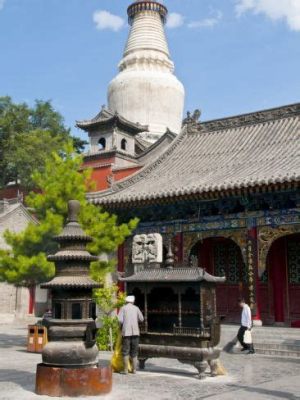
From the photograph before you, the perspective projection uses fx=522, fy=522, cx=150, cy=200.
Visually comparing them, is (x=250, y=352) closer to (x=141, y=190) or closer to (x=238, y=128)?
(x=141, y=190)

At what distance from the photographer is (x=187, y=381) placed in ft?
31.0

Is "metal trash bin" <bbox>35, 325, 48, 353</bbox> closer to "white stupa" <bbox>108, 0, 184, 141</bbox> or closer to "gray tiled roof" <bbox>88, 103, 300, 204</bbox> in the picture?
"gray tiled roof" <bbox>88, 103, 300, 204</bbox>

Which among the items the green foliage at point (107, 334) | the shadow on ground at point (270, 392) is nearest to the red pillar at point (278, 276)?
the green foliage at point (107, 334)

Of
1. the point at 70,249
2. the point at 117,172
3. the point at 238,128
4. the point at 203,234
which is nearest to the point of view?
the point at 70,249

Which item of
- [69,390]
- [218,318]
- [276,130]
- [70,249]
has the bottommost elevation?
[69,390]

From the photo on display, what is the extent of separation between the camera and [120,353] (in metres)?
10.5

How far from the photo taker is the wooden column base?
7914 mm

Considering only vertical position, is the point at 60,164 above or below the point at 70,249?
above

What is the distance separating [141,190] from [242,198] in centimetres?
390

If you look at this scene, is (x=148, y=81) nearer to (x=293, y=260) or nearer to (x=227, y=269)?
(x=227, y=269)

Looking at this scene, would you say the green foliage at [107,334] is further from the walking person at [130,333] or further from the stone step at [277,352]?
the walking person at [130,333]

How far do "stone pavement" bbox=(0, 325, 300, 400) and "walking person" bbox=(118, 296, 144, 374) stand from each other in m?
0.35

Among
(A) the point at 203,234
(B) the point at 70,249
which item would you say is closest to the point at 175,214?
(A) the point at 203,234

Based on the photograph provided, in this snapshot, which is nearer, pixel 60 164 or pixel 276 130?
pixel 60 164
